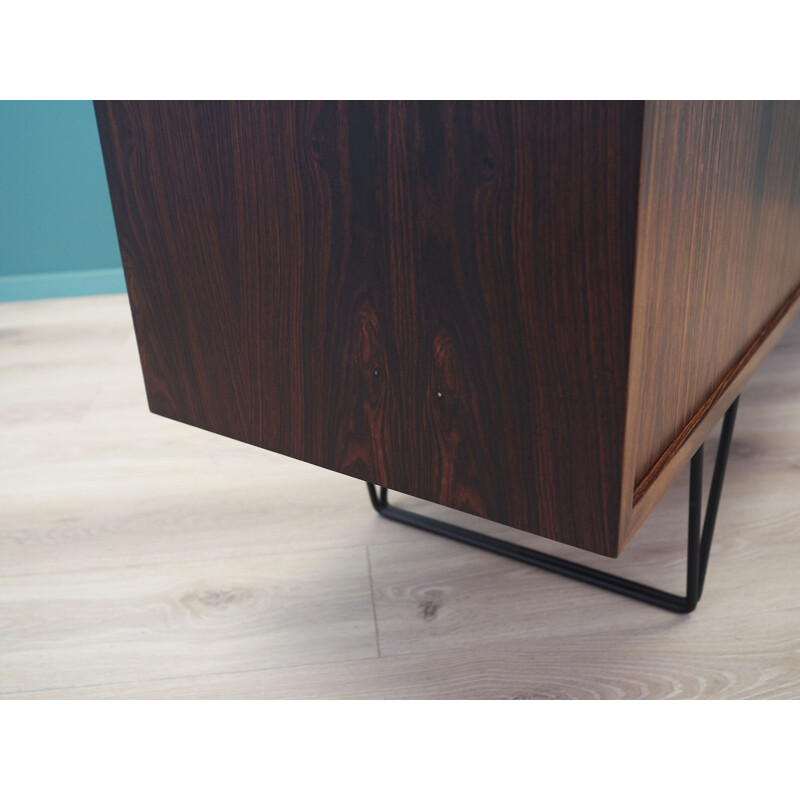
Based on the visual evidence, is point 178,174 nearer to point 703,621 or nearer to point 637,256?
point 637,256

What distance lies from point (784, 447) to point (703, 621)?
40 centimetres

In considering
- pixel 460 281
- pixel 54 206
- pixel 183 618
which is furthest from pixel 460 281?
pixel 54 206

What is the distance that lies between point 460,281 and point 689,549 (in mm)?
454

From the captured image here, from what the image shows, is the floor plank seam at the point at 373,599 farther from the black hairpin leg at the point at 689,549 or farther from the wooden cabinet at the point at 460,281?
the wooden cabinet at the point at 460,281

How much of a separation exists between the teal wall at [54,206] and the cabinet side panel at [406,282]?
137 centimetres

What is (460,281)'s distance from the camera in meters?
0.49

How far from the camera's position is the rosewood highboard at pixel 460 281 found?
1.44 ft

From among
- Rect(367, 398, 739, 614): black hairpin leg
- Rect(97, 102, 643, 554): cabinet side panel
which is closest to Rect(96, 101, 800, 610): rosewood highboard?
Rect(97, 102, 643, 554): cabinet side panel

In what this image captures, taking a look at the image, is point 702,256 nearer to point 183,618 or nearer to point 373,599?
point 373,599

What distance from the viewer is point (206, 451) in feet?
4.03

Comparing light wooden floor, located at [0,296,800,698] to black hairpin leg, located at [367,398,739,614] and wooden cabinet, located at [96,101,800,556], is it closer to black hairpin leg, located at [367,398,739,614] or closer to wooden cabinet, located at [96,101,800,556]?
black hairpin leg, located at [367,398,739,614]

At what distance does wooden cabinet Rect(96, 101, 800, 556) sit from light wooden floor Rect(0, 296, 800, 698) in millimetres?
265

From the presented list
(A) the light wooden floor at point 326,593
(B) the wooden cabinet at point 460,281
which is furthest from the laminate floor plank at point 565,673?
(B) the wooden cabinet at point 460,281

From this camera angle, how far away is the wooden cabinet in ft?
1.44
